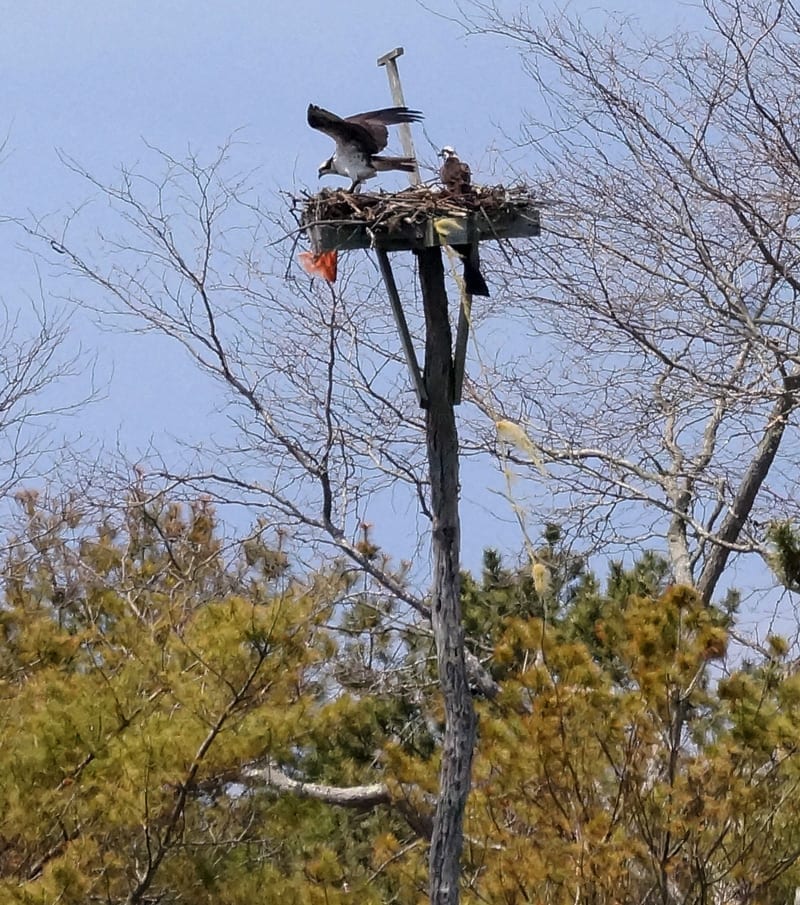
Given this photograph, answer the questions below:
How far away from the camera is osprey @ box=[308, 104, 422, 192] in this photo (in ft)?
15.1

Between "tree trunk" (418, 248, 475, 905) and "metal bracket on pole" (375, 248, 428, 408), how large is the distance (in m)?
0.03

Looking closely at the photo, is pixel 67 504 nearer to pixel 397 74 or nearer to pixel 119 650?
pixel 119 650

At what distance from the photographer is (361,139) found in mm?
4613

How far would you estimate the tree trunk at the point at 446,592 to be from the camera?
4.48 meters

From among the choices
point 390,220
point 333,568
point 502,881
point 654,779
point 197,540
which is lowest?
point 502,881

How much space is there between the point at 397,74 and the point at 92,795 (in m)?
3.02

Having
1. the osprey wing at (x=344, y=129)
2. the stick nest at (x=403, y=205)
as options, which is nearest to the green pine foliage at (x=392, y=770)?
the stick nest at (x=403, y=205)

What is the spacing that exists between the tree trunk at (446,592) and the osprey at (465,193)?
0.47ft

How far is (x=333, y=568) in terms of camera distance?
26.0ft

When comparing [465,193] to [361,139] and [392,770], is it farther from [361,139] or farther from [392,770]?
[392,770]

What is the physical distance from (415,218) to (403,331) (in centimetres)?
41

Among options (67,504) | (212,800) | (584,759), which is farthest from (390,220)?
(67,504)

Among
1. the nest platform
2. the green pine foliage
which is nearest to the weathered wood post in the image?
the nest platform

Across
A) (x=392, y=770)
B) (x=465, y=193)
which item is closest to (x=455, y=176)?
(x=465, y=193)
